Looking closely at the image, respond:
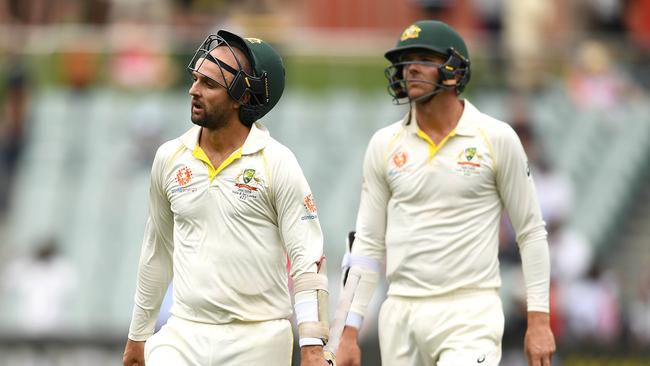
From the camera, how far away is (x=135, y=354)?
801 cm

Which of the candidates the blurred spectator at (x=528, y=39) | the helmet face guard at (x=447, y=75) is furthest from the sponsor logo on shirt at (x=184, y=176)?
the blurred spectator at (x=528, y=39)

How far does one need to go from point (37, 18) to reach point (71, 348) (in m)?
5.83

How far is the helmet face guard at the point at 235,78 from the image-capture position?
755cm

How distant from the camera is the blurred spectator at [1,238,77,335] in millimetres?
16547

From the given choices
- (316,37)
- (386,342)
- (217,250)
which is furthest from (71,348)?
(217,250)

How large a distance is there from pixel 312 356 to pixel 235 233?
0.70 meters

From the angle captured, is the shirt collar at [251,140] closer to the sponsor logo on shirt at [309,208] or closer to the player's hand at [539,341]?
the sponsor logo on shirt at [309,208]

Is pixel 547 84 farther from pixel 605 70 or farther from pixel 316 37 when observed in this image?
pixel 316 37

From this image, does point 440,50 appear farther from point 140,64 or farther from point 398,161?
point 140,64

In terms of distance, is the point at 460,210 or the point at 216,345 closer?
the point at 216,345

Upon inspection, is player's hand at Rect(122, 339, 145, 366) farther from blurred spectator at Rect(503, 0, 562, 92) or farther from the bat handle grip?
blurred spectator at Rect(503, 0, 562, 92)

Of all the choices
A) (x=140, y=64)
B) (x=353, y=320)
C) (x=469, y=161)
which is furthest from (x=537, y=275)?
(x=140, y=64)

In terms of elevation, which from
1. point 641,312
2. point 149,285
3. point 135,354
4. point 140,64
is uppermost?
point 149,285

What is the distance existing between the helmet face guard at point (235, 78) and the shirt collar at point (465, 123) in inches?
51.0
